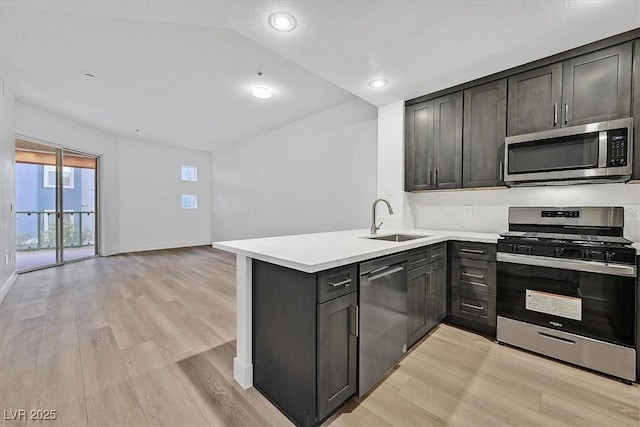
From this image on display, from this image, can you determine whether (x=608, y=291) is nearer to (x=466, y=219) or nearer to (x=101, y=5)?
(x=466, y=219)

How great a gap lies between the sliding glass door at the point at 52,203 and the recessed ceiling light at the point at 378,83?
5.91 m

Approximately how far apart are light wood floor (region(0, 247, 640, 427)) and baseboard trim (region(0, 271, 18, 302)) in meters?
0.50

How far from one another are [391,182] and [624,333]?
228cm

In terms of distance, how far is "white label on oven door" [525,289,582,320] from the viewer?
6.62ft

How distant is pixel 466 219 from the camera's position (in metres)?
3.18

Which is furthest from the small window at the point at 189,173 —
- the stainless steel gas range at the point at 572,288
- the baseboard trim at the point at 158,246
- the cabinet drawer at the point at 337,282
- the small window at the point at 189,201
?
the stainless steel gas range at the point at 572,288

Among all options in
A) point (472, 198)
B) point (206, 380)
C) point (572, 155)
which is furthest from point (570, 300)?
point (206, 380)

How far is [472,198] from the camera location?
3.13 metres

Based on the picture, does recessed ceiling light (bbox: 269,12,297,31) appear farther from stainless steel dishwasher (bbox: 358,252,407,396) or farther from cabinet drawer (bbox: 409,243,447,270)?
cabinet drawer (bbox: 409,243,447,270)

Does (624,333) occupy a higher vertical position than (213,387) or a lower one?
higher

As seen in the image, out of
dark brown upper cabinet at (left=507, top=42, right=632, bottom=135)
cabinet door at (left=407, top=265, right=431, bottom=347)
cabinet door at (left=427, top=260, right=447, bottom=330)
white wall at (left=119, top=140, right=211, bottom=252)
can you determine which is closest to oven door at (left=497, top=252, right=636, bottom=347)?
cabinet door at (left=427, top=260, right=447, bottom=330)

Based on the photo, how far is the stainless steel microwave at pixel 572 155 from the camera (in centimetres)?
203

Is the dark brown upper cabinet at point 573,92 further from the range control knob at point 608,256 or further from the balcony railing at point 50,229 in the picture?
the balcony railing at point 50,229

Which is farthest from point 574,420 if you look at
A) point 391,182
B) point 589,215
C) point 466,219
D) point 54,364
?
point 54,364
